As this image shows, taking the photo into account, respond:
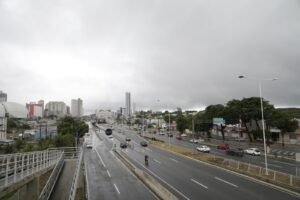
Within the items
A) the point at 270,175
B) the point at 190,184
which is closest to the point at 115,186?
the point at 190,184

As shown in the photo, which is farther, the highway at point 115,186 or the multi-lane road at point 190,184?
the highway at point 115,186

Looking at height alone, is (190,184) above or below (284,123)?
below

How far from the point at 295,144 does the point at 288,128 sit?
7.54 meters

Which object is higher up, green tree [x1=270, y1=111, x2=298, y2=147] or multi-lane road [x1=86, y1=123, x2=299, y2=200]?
green tree [x1=270, y1=111, x2=298, y2=147]

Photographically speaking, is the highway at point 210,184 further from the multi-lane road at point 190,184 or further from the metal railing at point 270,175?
the metal railing at point 270,175

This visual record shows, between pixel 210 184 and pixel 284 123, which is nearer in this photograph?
pixel 210 184

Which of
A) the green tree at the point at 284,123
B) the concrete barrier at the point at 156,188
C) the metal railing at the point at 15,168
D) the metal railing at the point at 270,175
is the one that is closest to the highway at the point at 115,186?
the concrete barrier at the point at 156,188

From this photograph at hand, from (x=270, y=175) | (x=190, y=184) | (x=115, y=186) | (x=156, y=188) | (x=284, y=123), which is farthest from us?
(x=284, y=123)

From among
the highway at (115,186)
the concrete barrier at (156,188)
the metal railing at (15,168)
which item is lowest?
the highway at (115,186)

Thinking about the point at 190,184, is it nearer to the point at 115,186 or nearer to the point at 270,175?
the point at 115,186

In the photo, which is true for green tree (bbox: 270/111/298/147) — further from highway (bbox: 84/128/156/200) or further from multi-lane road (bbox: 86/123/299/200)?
highway (bbox: 84/128/156/200)

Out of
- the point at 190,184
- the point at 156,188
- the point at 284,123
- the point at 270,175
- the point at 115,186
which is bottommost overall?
the point at 115,186

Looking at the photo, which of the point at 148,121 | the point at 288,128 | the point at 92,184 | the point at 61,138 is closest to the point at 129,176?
the point at 92,184

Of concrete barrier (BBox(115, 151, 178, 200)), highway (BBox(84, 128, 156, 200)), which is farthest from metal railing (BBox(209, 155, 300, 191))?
highway (BBox(84, 128, 156, 200))
